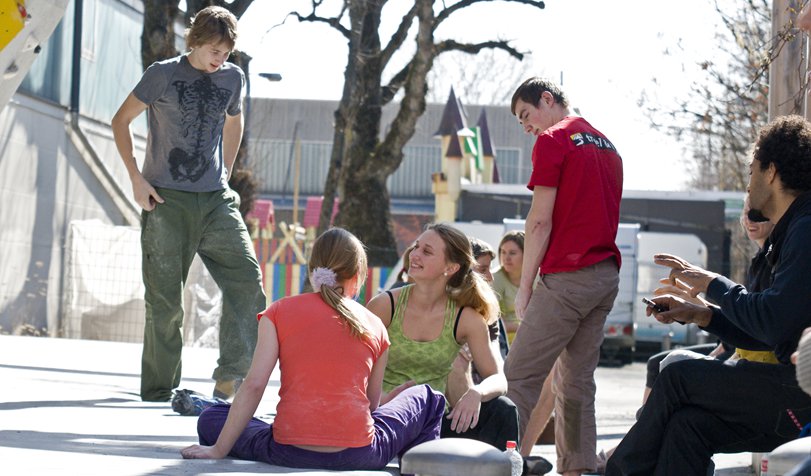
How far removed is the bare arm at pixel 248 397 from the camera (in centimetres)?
534

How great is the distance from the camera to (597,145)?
275 inches

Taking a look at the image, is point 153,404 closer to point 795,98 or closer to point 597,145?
point 597,145

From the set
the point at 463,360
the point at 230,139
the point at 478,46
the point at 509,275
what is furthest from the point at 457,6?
the point at 463,360

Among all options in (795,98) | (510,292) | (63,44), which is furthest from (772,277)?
(63,44)

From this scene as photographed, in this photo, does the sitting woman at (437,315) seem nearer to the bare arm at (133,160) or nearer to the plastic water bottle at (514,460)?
the plastic water bottle at (514,460)

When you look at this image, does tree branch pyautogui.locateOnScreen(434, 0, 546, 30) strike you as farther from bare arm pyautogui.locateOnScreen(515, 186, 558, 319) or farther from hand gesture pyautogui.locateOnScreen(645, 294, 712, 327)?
hand gesture pyautogui.locateOnScreen(645, 294, 712, 327)

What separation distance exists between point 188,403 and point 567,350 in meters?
2.10

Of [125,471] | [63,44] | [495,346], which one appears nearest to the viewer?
[125,471]

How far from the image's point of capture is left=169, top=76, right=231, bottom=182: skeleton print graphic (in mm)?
7855

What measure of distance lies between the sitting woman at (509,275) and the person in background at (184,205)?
2734 millimetres

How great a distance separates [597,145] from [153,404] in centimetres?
302

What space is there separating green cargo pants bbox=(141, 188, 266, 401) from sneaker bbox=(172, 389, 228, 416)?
0.43 meters

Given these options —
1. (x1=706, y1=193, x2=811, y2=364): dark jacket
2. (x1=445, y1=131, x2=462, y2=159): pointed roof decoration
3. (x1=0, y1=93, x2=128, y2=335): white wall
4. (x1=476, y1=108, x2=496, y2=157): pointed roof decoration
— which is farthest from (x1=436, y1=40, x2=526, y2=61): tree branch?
(x1=476, y1=108, x2=496, y2=157): pointed roof decoration

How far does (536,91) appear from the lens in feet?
23.5
